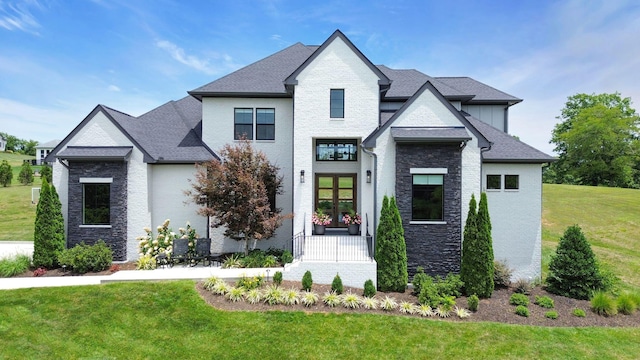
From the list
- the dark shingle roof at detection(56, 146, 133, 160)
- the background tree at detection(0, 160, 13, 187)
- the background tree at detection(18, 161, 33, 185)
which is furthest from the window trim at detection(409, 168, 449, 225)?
the background tree at detection(0, 160, 13, 187)

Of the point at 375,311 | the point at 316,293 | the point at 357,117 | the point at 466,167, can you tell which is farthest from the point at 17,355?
the point at 466,167

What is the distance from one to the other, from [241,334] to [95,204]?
10.2 metres

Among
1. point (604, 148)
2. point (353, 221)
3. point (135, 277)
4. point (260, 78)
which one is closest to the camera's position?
point (135, 277)

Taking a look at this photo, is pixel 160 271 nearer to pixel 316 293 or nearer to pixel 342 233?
pixel 316 293

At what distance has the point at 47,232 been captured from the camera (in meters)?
13.1

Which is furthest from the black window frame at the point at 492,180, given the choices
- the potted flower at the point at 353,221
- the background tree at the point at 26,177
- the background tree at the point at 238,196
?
the background tree at the point at 26,177

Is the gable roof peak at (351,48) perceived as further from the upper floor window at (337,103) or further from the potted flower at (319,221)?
the potted flower at (319,221)

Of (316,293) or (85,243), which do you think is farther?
(85,243)

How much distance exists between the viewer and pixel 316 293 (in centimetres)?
1062

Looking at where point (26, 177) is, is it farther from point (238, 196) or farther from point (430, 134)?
point (430, 134)

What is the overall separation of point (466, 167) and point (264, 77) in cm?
1076

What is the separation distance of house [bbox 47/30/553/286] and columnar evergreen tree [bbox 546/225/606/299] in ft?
5.72

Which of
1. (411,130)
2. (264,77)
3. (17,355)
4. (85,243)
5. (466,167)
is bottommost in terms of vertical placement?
(17,355)

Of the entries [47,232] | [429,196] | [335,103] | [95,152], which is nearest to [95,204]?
[47,232]
